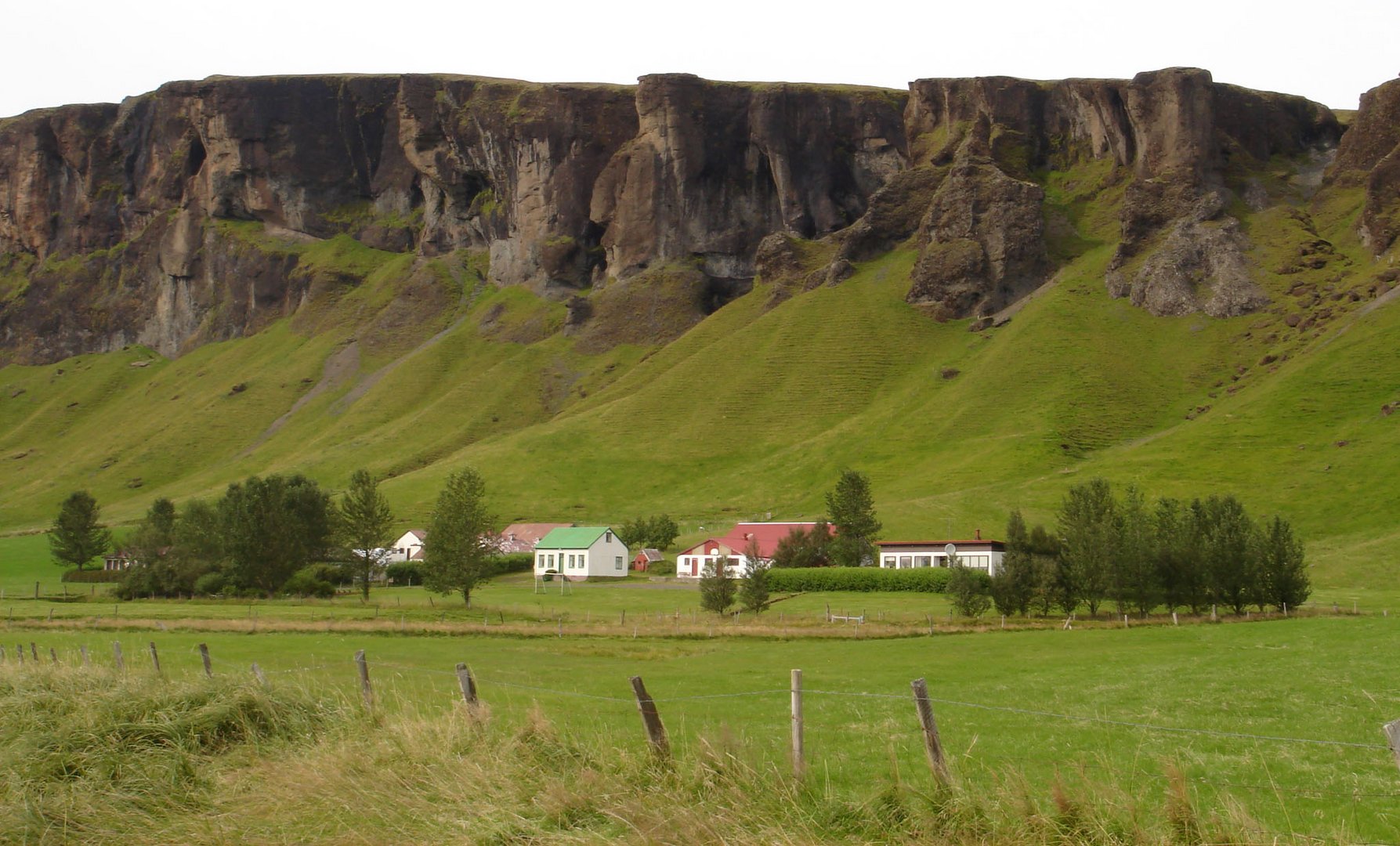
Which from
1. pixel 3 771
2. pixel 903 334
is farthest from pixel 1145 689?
pixel 903 334

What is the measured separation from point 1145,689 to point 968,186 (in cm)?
17875

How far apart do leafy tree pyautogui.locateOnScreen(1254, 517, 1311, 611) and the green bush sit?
98114 mm

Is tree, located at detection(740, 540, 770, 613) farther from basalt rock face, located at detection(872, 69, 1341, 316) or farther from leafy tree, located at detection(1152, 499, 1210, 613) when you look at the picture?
basalt rock face, located at detection(872, 69, 1341, 316)

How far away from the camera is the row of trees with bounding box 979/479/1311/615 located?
5853 cm

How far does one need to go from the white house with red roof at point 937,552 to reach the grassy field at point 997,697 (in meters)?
40.9

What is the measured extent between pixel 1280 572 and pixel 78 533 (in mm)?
105365

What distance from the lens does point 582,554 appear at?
4331 inches

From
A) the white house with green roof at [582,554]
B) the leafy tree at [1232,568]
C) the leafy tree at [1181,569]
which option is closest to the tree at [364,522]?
the white house with green roof at [582,554]

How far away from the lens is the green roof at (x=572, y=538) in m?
111

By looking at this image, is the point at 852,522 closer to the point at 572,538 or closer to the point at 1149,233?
→ the point at 572,538

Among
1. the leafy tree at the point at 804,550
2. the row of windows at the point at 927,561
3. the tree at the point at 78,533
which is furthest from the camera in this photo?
the tree at the point at 78,533

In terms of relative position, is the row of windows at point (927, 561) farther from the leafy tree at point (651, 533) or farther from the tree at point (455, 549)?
the leafy tree at point (651, 533)

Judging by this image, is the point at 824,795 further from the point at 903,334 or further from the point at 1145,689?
the point at 903,334

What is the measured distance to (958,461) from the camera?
13412 centimetres
